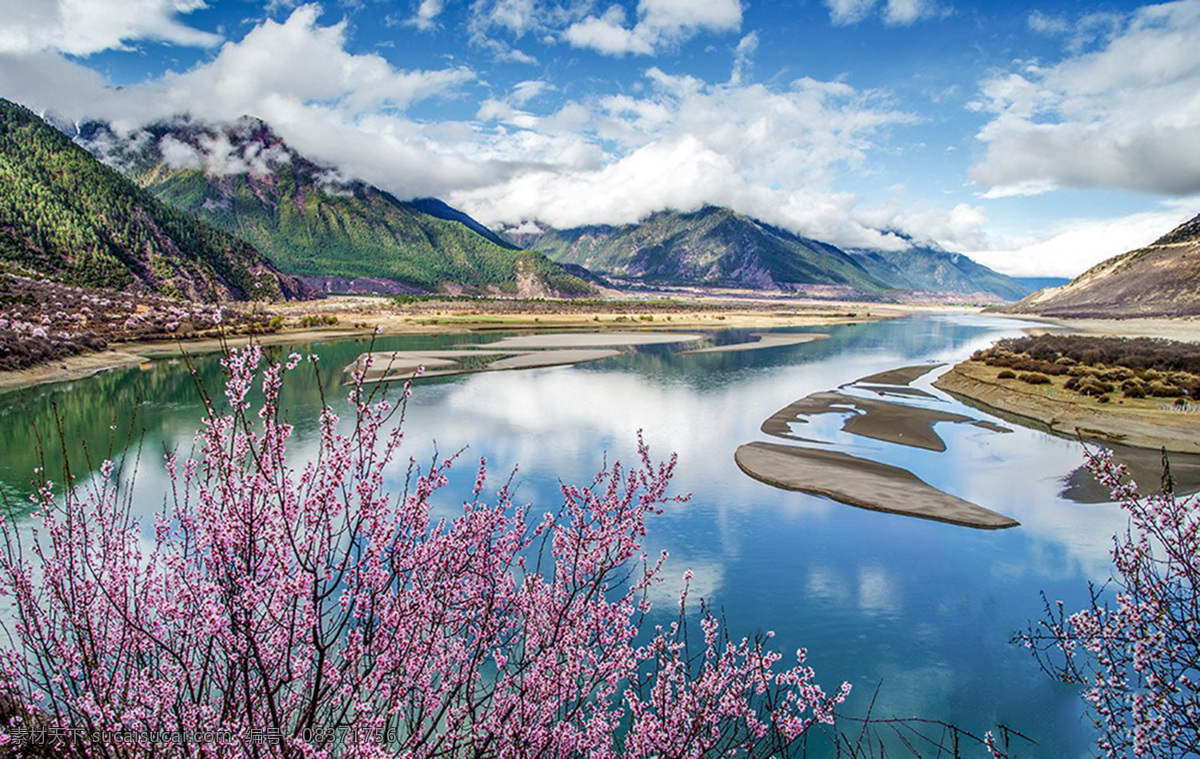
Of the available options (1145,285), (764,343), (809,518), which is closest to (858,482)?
(809,518)

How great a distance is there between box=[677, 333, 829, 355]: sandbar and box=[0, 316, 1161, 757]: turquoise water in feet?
88.0

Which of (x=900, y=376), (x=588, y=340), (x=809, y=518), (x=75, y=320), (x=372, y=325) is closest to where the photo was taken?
(x=809, y=518)

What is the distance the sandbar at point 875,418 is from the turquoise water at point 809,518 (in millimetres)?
1013

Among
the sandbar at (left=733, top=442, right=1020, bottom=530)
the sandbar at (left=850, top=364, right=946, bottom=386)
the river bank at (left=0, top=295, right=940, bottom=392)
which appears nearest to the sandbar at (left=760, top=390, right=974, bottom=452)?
the sandbar at (left=733, top=442, right=1020, bottom=530)

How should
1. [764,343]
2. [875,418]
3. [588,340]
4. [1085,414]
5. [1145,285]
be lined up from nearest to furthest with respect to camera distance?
[1085,414], [875,418], [588,340], [764,343], [1145,285]

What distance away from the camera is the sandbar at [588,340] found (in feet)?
251

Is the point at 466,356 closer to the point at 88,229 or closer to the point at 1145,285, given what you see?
the point at 88,229

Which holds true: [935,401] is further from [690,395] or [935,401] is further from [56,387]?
[56,387]

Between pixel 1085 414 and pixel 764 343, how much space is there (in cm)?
5028

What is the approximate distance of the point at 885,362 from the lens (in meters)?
64.2

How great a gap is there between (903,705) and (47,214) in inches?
5133

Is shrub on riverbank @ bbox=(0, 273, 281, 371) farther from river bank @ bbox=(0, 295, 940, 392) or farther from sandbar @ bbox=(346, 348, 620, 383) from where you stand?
sandbar @ bbox=(346, 348, 620, 383)

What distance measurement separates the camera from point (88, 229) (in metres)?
107

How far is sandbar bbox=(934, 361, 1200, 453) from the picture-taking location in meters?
31.0
